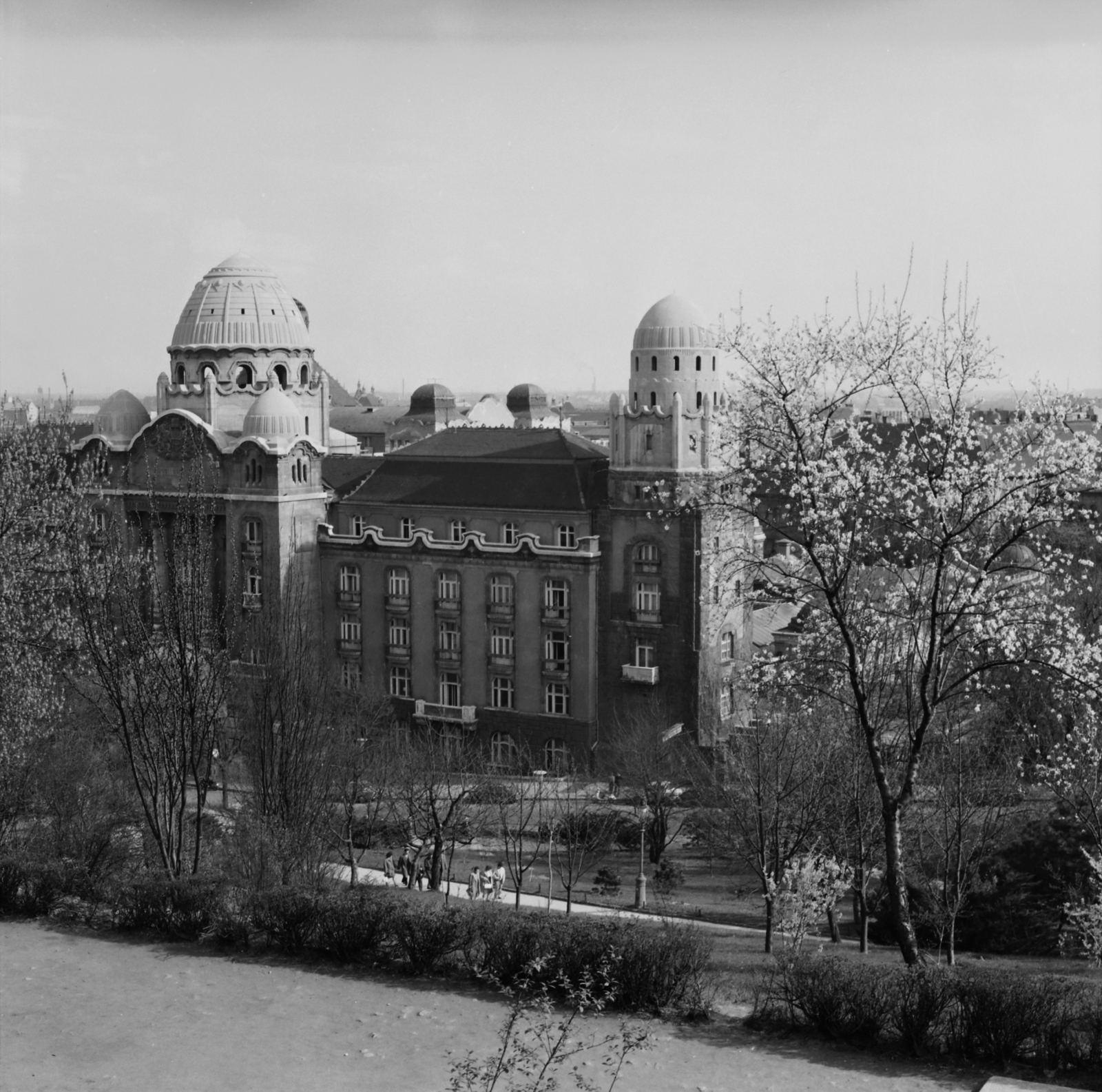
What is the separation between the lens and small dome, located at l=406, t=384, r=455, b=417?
134 m

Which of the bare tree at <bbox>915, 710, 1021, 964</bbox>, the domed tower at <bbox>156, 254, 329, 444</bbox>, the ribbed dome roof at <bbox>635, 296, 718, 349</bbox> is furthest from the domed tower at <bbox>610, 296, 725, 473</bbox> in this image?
the bare tree at <bbox>915, 710, 1021, 964</bbox>

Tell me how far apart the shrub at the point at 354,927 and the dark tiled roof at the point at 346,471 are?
5169 centimetres

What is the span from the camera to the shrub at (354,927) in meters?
23.1

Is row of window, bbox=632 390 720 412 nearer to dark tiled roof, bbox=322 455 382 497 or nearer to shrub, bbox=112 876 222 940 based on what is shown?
dark tiled roof, bbox=322 455 382 497

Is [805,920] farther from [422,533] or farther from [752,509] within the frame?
[422,533]

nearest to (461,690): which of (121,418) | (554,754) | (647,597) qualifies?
(554,754)

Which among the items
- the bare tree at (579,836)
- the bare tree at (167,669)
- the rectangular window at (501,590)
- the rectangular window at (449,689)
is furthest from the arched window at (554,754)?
the bare tree at (167,669)

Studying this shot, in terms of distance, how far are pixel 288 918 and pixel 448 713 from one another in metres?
44.2

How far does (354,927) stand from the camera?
23203 mm

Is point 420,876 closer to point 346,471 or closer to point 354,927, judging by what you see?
point 354,927

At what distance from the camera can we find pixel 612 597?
212ft

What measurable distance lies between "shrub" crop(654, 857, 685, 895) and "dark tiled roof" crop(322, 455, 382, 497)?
110 ft

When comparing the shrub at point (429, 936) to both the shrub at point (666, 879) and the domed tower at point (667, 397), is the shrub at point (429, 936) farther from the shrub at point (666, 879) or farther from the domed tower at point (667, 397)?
the domed tower at point (667, 397)

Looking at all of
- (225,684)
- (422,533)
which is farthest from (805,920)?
(422,533)
